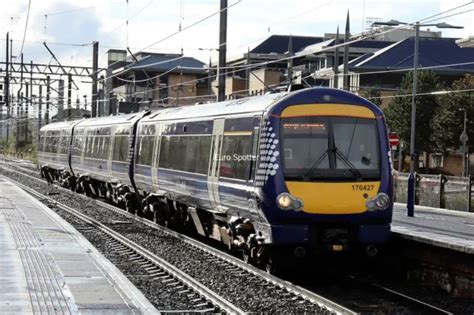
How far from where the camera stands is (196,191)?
18.8m

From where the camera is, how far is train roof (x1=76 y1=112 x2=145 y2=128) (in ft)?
92.0

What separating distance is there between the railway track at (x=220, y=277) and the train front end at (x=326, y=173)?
0.99 meters

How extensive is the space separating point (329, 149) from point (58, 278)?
15.3ft

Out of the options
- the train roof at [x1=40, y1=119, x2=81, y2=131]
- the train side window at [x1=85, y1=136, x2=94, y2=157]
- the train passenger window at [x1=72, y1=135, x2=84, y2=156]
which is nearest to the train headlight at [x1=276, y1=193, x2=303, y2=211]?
the train side window at [x1=85, y1=136, x2=94, y2=157]

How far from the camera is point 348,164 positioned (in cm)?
1429

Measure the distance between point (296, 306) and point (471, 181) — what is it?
23677 mm

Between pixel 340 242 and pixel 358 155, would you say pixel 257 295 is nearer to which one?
pixel 340 242

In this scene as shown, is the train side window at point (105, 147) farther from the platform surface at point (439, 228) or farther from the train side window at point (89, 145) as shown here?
the platform surface at point (439, 228)

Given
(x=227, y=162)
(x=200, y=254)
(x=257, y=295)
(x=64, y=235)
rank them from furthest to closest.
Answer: (x=64, y=235)
(x=200, y=254)
(x=227, y=162)
(x=257, y=295)

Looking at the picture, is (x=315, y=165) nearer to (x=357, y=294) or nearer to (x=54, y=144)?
(x=357, y=294)

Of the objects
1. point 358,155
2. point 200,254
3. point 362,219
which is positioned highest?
point 358,155

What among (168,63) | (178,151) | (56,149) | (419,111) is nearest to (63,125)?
(56,149)

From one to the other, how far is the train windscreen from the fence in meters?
20.7

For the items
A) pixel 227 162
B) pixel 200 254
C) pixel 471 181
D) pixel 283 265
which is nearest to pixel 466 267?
pixel 283 265
